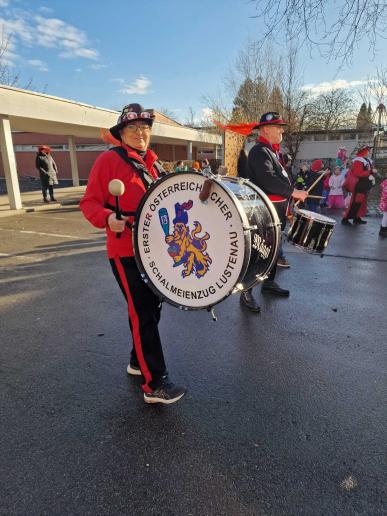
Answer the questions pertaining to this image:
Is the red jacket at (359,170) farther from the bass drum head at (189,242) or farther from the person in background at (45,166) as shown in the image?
the person in background at (45,166)

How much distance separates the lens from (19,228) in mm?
9195

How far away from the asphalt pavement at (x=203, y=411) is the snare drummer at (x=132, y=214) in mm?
278

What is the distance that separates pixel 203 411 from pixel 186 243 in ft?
3.87

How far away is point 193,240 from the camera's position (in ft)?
7.18

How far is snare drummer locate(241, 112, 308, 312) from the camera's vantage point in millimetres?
3852

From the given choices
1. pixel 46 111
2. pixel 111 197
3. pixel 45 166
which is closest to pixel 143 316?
pixel 111 197

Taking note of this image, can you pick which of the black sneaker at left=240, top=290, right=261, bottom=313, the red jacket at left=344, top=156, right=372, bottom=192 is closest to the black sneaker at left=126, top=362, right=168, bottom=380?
the black sneaker at left=240, top=290, right=261, bottom=313

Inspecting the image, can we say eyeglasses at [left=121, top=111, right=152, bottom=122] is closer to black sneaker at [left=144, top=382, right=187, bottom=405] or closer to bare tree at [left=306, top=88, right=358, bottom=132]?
black sneaker at [left=144, top=382, right=187, bottom=405]

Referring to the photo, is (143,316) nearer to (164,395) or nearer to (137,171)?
(164,395)

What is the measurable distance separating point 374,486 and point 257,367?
4.04 feet

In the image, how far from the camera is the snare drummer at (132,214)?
2295 millimetres

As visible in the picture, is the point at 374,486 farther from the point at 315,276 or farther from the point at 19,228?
the point at 19,228

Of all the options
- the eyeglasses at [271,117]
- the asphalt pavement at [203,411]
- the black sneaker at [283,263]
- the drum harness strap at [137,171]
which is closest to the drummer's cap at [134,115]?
the drum harness strap at [137,171]

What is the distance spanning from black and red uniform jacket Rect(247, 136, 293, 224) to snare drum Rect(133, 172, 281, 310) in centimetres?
157
